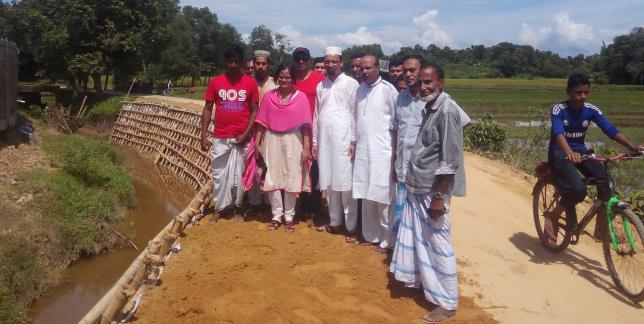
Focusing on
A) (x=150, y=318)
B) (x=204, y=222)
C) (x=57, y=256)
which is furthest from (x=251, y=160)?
(x=57, y=256)

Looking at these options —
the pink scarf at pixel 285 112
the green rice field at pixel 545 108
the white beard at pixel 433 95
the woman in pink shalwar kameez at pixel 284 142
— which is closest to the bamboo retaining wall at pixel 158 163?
the woman in pink shalwar kameez at pixel 284 142

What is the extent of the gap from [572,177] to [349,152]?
1966 mm

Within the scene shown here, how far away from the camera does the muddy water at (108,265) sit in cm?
634

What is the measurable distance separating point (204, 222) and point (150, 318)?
2.02 metres

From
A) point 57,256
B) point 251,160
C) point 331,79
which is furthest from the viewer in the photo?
point 57,256

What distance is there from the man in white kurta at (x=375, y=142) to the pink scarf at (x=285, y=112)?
60cm

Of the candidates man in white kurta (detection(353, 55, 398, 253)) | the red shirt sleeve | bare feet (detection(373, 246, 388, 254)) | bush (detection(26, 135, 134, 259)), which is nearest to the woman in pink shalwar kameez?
the red shirt sleeve

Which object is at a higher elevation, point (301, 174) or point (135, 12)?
point (135, 12)

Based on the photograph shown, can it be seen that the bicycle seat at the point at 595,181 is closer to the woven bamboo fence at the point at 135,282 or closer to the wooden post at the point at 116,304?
the woven bamboo fence at the point at 135,282

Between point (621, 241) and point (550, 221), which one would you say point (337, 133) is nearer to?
point (550, 221)

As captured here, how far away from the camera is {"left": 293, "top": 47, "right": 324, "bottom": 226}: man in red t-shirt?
202 inches

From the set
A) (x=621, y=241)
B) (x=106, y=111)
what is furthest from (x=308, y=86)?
(x=106, y=111)

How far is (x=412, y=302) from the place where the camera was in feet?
12.3

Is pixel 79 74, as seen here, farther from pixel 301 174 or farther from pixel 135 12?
pixel 301 174
